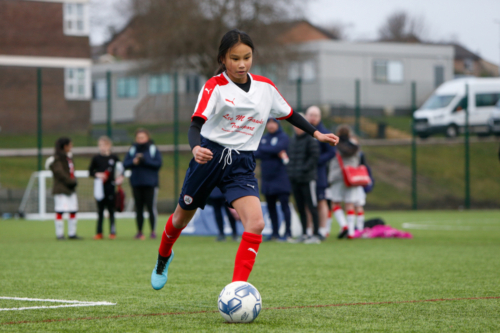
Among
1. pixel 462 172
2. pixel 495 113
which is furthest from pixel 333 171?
pixel 495 113

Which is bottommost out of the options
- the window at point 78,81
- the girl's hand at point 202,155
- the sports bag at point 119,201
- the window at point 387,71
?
the sports bag at point 119,201

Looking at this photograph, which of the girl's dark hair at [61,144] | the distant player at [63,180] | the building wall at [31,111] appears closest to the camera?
the distant player at [63,180]

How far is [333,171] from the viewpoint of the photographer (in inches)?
448

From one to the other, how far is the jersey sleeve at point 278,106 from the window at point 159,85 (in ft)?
119

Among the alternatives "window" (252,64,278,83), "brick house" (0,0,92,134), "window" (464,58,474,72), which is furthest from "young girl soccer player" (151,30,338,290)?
"window" (464,58,474,72)

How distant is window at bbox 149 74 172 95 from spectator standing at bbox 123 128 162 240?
29724 millimetres

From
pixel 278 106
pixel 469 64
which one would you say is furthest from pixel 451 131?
pixel 469 64

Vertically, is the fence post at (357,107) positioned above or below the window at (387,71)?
below

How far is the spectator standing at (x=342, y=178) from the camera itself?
11219 mm

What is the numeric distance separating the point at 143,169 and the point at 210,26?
78.6 ft

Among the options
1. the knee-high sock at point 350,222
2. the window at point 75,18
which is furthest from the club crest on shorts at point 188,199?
the window at point 75,18

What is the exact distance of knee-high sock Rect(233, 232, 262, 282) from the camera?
4.52m

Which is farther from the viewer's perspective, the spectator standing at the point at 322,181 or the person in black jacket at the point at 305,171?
the spectator standing at the point at 322,181

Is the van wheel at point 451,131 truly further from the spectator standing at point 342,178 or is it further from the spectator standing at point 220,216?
the spectator standing at point 220,216
